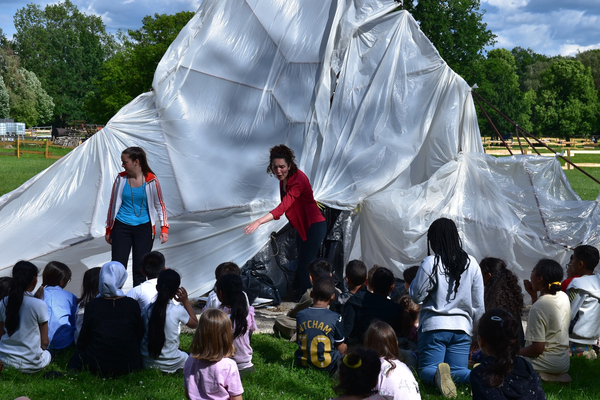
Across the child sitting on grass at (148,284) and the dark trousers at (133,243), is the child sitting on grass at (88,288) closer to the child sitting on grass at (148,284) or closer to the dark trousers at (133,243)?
the child sitting on grass at (148,284)

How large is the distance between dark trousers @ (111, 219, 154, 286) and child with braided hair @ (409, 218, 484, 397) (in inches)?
111

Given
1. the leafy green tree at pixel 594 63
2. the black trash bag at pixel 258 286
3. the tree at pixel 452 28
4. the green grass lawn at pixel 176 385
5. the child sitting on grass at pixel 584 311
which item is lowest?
the green grass lawn at pixel 176 385

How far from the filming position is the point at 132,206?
5.66 m

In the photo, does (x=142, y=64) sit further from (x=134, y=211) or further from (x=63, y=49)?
(x=63, y=49)

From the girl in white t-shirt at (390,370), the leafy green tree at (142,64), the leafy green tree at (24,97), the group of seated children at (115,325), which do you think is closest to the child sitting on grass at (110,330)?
the group of seated children at (115,325)

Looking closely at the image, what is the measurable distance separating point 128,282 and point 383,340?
4.32 m

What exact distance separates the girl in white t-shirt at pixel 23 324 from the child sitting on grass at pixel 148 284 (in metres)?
0.70

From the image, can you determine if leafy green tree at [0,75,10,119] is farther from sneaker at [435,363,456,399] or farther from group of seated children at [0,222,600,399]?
sneaker at [435,363,456,399]

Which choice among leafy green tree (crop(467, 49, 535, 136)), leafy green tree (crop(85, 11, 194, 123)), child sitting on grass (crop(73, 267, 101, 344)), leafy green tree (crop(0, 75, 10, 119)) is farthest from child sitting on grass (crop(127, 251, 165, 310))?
leafy green tree (crop(0, 75, 10, 119))

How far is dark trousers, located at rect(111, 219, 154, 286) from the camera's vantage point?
564cm

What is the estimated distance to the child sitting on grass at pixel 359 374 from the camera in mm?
2674

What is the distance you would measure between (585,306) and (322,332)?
7.58ft

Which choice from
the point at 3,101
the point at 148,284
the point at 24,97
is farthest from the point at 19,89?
the point at 148,284

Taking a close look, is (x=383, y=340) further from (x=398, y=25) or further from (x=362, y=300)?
(x=398, y=25)
